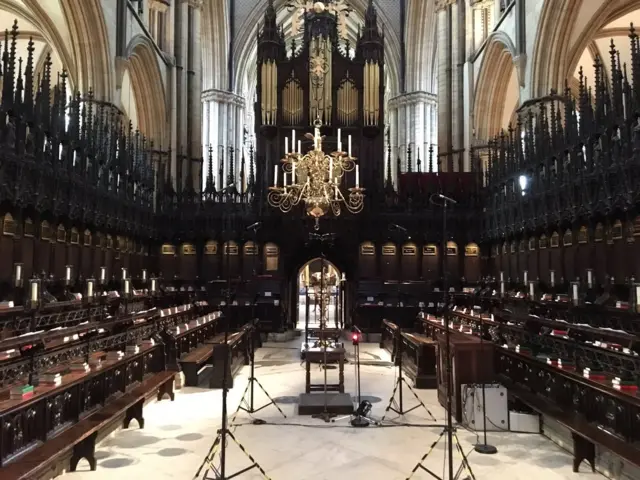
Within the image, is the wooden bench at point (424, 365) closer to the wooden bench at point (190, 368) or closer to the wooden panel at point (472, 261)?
the wooden bench at point (190, 368)

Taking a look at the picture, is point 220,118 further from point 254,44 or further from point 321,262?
point 321,262

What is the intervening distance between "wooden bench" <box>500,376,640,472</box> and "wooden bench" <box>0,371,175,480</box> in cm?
445

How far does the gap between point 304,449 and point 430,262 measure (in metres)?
12.4

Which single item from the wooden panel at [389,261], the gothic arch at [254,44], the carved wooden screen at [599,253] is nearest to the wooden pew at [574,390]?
the carved wooden screen at [599,253]

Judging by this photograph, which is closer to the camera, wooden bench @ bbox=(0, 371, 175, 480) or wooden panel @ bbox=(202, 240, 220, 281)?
wooden bench @ bbox=(0, 371, 175, 480)

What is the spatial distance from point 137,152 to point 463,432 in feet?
Answer: 38.7

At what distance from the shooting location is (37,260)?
996 cm

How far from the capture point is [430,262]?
688 inches

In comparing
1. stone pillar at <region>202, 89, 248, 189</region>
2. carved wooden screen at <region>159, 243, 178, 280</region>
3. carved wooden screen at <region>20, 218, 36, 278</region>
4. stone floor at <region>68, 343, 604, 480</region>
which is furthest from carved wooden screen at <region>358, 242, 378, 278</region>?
stone pillar at <region>202, 89, 248, 189</region>

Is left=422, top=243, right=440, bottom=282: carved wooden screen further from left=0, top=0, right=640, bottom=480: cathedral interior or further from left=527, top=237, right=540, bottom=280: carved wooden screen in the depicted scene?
left=527, top=237, right=540, bottom=280: carved wooden screen

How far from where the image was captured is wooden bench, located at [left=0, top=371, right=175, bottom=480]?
149 inches

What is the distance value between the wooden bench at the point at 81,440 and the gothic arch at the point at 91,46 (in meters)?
9.61

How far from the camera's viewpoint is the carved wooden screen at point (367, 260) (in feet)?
57.3

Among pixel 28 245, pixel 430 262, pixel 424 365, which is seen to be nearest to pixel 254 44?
pixel 430 262
